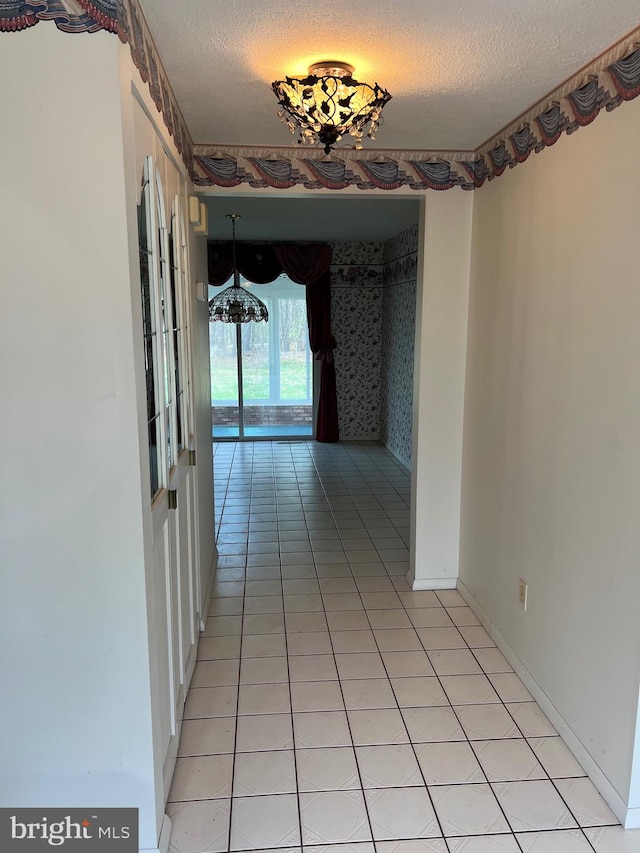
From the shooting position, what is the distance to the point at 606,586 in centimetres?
194

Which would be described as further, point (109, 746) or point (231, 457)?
point (231, 457)

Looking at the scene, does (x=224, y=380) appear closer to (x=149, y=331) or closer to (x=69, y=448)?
(x=149, y=331)

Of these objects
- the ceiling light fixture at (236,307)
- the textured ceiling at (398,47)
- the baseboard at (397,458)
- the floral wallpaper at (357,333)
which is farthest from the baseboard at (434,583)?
the floral wallpaper at (357,333)

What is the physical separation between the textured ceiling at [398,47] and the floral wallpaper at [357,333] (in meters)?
5.05

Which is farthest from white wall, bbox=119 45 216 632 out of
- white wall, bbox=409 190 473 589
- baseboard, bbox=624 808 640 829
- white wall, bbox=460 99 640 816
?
baseboard, bbox=624 808 640 829

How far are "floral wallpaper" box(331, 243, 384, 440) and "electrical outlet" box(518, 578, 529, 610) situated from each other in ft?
17.2

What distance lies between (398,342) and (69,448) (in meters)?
5.65

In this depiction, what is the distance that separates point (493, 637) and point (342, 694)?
855 millimetres

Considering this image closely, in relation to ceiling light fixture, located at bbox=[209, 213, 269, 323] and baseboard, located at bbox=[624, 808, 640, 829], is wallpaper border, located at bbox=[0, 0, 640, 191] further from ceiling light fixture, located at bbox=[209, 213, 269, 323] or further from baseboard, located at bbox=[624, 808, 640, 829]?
ceiling light fixture, located at bbox=[209, 213, 269, 323]

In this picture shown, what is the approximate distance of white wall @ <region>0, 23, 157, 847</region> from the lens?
4.42 feet

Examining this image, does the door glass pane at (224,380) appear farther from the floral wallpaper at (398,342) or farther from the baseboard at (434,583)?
the baseboard at (434,583)

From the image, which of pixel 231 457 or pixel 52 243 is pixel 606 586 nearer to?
pixel 52 243

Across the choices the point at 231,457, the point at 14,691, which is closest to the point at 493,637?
the point at 14,691

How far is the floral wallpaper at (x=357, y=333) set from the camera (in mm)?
7527
